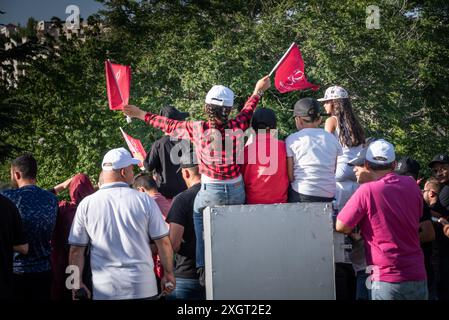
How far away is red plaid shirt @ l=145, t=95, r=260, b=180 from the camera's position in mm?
6266

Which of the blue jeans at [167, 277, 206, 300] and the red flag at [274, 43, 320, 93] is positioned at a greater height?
the red flag at [274, 43, 320, 93]

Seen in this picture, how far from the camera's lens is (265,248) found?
5.75m

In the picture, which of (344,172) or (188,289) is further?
(344,172)

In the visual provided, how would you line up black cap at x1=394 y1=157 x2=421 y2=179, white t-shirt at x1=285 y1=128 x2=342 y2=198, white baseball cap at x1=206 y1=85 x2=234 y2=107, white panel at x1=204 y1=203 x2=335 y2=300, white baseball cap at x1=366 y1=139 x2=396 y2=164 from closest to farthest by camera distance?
white panel at x1=204 y1=203 x2=335 y2=300 → white baseball cap at x1=366 y1=139 x2=396 y2=164 → white baseball cap at x1=206 y1=85 x2=234 y2=107 → white t-shirt at x1=285 y1=128 x2=342 y2=198 → black cap at x1=394 y1=157 x2=421 y2=179

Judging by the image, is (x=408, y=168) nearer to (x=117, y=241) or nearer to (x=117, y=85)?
(x=117, y=85)

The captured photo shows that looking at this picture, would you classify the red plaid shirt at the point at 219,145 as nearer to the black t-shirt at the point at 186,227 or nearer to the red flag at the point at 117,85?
the black t-shirt at the point at 186,227

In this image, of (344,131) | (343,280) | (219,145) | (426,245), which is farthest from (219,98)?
(426,245)

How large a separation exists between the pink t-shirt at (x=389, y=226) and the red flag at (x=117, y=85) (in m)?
2.91

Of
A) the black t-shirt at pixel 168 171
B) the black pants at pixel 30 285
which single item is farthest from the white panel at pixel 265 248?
the black t-shirt at pixel 168 171

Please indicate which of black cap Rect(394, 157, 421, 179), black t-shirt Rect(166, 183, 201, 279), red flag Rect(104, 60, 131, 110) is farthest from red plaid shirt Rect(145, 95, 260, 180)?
black cap Rect(394, 157, 421, 179)

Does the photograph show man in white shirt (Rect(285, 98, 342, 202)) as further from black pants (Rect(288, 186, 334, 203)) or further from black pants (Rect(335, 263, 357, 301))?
black pants (Rect(335, 263, 357, 301))

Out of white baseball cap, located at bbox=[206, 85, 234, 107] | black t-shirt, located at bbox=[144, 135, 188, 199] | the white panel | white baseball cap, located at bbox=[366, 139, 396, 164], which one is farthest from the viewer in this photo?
black t-shirt, located at bbox=[144, 135, 188, 199]

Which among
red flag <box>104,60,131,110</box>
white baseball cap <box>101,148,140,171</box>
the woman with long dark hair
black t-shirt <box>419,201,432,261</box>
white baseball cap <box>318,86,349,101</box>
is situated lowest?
black t-shirt <box>419,201,432,261</box>

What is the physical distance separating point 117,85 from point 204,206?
2.26m
